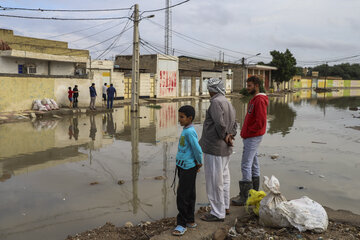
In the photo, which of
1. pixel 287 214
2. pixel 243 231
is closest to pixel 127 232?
pixel 243 231

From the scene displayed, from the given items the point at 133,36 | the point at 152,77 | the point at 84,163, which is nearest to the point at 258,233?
the point at 84,163

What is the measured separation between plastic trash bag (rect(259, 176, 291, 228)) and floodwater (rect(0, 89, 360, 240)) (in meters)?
1.34

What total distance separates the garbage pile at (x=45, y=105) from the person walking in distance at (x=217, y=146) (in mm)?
15397

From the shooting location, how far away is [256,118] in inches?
175

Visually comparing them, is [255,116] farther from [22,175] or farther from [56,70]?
[56,70]

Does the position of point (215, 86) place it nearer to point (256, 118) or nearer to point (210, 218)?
point (256, 118)

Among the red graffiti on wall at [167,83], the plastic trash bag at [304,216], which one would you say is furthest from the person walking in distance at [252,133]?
the red graffiti on wall at [167,83]

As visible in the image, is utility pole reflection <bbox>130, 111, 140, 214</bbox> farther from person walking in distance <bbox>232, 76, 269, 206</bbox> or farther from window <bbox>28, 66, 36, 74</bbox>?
window <bbox>28, 66, 36, 74</bbox>

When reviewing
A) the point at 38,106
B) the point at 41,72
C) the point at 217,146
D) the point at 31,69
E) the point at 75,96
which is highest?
the point at 31,69

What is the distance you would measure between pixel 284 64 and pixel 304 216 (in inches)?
2474

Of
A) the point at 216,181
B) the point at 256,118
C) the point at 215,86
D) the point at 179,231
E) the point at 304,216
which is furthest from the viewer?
the point at 256,118

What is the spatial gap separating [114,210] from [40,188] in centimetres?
169

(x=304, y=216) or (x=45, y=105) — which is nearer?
(x=304, y=216)

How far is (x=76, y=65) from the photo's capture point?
1114 inches
